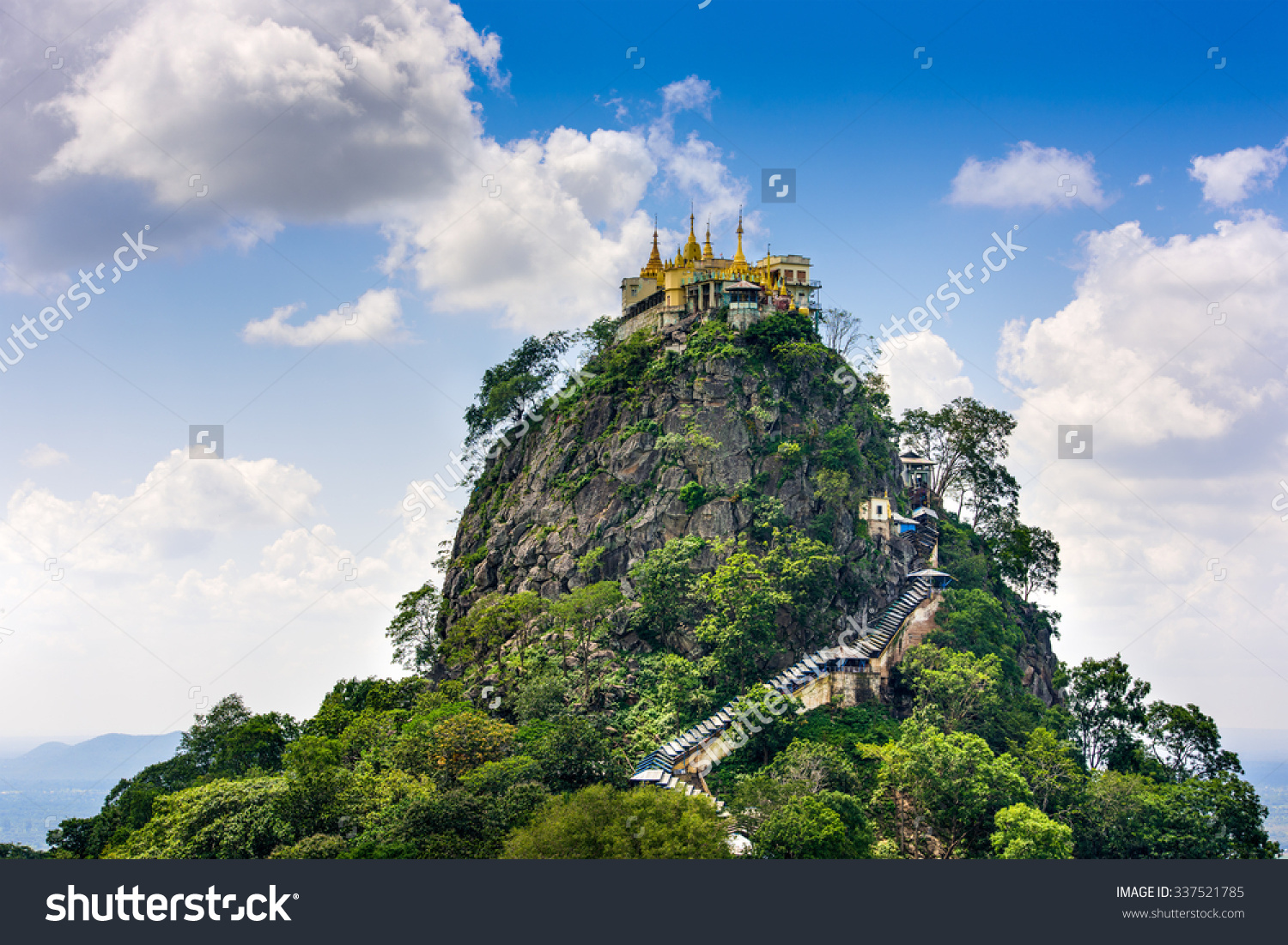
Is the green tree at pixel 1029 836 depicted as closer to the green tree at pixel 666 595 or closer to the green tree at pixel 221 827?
the green tree at pixel 666 595

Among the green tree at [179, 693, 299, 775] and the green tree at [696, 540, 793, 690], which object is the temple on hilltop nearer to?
the green tree at [696, 540, 793, 690]

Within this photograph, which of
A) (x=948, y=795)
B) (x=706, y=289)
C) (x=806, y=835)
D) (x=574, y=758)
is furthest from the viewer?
(x=706, y=289)

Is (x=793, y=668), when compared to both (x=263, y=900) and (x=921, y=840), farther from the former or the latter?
(x=263, y=900)

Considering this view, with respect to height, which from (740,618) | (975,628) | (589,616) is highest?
(589,616)

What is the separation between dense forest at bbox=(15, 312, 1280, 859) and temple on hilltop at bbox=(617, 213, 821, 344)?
1.88m

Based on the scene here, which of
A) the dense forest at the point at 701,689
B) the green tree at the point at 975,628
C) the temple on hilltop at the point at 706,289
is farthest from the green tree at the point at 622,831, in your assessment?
the temple on hilltop at the point at 706,289

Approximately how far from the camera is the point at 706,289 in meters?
69.9

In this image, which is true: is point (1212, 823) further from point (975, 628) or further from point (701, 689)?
point (701, 689)

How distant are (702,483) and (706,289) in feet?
47.3

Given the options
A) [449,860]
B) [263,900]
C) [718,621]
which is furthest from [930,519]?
[263,900]

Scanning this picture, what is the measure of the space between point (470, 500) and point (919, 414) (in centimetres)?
2905

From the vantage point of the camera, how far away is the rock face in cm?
6025

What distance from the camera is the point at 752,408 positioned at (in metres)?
63.3

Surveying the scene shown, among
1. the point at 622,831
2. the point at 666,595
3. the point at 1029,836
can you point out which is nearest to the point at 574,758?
the point at 622,831
